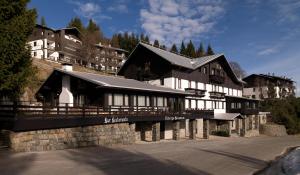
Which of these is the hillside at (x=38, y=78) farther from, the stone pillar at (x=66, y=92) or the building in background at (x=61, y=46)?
the building in background at (x=61, y=46)

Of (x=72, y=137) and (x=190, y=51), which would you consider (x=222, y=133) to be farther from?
(x=190, y=51)

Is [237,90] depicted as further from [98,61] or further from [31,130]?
[31,130]

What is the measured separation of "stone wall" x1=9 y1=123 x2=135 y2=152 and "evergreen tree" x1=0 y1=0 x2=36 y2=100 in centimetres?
265

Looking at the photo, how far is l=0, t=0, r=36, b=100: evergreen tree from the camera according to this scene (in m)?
18.9

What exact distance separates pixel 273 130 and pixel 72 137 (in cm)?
4342

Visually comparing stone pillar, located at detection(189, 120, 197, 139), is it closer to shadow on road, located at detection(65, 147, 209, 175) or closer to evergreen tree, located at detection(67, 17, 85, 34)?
shadow on road, located at detection(65, 147, 209, 175)

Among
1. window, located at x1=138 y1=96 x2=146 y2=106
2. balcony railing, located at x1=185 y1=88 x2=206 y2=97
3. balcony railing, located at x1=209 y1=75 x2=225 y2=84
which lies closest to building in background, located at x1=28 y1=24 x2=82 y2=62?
balcony railing, located at x1=209 y1=75 x2=225 y2=84

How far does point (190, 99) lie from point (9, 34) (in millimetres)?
33191

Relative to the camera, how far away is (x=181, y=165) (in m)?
19.9

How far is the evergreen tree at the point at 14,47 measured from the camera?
62.0ft

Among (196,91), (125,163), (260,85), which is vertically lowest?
(125,163)

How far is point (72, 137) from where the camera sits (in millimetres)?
24797

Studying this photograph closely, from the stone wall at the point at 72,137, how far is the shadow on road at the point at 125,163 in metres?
1.17

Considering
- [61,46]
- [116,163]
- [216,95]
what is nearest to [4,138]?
[116,163]
